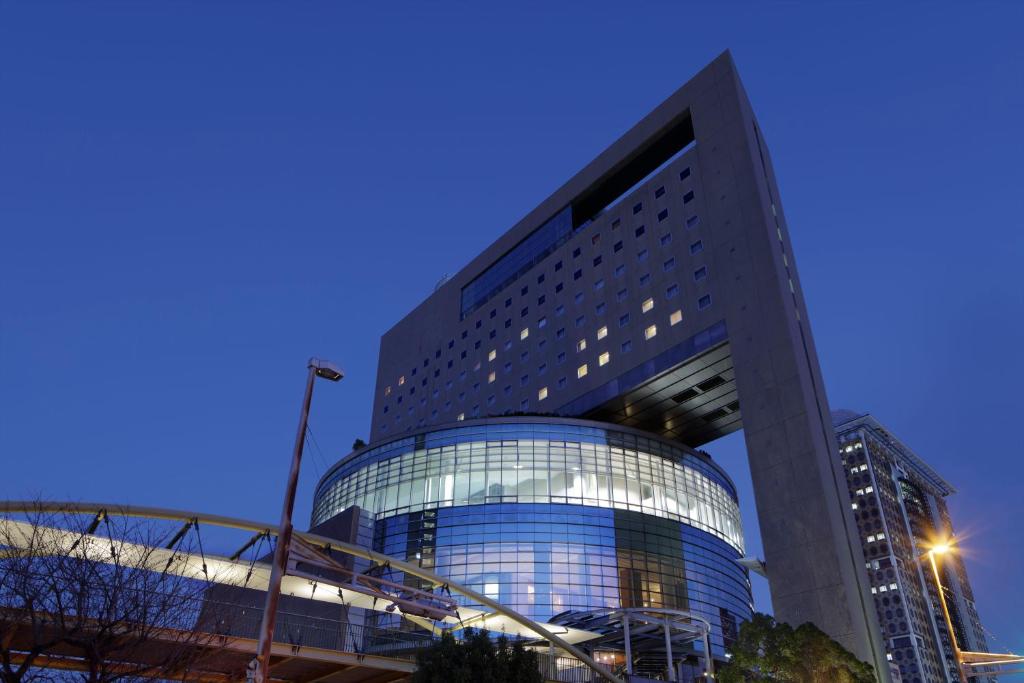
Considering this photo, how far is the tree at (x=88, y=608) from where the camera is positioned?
20.1 meters

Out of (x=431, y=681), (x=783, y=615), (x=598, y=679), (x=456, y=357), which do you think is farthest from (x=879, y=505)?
(x=431, y=681)

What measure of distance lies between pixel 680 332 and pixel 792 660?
120ft

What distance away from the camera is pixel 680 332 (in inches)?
2579

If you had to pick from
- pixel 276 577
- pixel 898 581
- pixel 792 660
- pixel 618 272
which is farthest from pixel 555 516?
pixel 898 581

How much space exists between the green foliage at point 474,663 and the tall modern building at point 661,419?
2906cm

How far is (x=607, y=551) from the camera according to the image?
61.4m

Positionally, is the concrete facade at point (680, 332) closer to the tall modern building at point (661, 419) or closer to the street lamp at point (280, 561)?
the tall modern building at point (661, 419)

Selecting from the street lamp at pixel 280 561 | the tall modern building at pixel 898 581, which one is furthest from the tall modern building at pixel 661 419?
the tall modern building at pixel 898 581

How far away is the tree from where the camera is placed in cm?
2014

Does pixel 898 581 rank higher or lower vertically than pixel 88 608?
higher

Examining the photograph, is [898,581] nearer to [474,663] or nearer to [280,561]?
[474,663]

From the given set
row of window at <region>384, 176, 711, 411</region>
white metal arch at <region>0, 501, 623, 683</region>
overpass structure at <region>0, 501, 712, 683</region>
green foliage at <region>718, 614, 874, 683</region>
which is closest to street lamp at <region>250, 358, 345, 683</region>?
overpass structure at <region>0, 501, 712, 683</region>

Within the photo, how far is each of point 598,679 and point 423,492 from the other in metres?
30.1

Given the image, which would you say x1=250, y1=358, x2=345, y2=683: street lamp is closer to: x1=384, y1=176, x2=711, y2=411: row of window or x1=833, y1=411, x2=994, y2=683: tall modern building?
x1=384, y1=176, x2=711, y2=411: row of window
